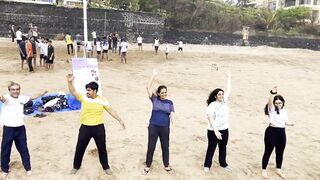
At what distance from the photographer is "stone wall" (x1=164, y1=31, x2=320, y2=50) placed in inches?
1529

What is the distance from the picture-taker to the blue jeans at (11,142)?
5797 millimetres

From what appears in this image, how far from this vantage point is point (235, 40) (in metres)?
40.5

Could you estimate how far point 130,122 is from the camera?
9586mm

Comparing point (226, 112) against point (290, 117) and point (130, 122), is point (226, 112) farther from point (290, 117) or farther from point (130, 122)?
point (290, 117)

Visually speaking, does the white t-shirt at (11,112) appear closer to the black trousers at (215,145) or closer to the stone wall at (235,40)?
the black trousers at (215,145)

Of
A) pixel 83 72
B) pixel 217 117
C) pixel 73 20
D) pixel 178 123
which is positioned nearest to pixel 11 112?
pixel 217 117

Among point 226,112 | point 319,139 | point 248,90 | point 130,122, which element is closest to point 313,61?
point 248,90

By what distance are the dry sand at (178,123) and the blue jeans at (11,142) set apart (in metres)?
0.26

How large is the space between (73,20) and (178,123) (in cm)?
2303

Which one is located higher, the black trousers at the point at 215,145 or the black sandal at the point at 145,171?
the black trousers at the point at 215,145

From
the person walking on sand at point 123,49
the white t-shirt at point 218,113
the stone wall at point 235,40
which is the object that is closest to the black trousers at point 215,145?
the white t-shirt at point 218,113

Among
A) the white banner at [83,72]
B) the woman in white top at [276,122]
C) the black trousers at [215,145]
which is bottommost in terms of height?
the black trousers at [215,145]

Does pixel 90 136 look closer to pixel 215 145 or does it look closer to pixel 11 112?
pixel 11 112

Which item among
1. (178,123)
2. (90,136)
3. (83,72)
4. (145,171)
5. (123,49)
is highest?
(123,49)
